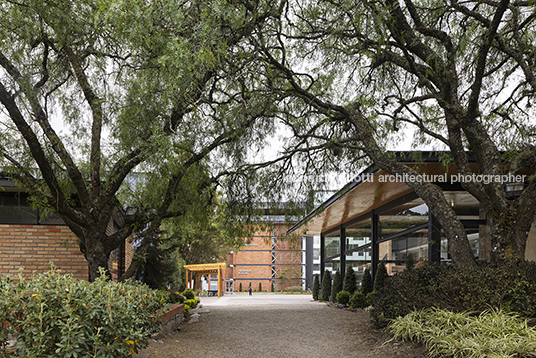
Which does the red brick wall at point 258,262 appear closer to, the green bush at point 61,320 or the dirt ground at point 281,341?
the dirt ground at point 281,341

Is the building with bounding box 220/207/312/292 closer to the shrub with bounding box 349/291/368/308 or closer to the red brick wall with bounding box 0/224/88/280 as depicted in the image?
the shrub with bounding box 349/291/368/308

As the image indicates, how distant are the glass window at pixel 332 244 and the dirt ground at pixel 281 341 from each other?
11.1m

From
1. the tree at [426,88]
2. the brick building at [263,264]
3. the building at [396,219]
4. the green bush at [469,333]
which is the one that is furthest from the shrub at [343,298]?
the brick building at [263,264]

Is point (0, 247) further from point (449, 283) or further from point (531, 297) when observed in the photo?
point (531, 297)

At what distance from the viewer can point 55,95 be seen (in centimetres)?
911

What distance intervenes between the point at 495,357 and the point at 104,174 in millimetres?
7325

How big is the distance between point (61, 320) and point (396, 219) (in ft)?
40.0

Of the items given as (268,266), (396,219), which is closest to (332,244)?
(396,219)

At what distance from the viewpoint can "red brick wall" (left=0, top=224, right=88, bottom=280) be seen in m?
11.2

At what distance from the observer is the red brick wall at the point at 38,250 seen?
1119 cm

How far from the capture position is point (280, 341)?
8.52 meters

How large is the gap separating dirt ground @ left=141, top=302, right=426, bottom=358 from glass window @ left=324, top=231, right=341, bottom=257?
11.1m

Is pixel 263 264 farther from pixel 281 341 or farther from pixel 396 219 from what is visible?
pixel 281 341

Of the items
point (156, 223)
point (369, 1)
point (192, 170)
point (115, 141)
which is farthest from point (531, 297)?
point (115, 141)
